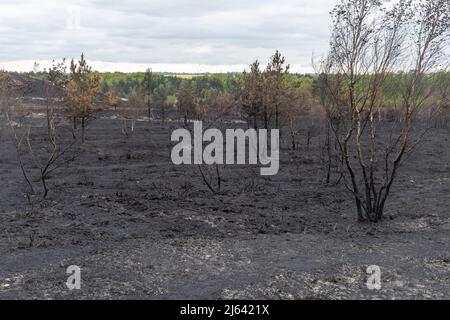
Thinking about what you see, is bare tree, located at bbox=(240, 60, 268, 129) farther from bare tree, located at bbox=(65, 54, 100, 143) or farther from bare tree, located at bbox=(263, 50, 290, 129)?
bare tree, located at bbox=(65, 54, 100, 143)

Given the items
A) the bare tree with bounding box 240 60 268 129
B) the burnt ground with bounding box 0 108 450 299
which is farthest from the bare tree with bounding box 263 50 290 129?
the burnt ground with bounding box 0 108 450 299

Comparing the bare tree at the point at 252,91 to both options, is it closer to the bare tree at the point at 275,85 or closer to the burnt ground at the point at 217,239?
the bare tree at the point at 275,85

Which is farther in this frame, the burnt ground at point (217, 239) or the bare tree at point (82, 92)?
the bare tree at point (82, 92)

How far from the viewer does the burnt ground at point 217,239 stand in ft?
26.3

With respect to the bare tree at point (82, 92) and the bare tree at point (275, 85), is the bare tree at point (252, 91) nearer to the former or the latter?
the bare tree at point (275, 85)

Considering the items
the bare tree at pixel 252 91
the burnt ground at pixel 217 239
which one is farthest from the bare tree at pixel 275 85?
the burnt ground at pixel 217 239

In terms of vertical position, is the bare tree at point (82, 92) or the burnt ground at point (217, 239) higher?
the bare tree at point (82, 92)

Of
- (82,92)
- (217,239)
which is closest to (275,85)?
(82,92)

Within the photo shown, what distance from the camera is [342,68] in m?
12.1

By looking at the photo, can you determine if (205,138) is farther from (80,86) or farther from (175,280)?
(175,280)

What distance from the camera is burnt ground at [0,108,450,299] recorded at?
8.02 metres

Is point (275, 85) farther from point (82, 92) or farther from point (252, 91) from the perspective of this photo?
point (82, 92)
